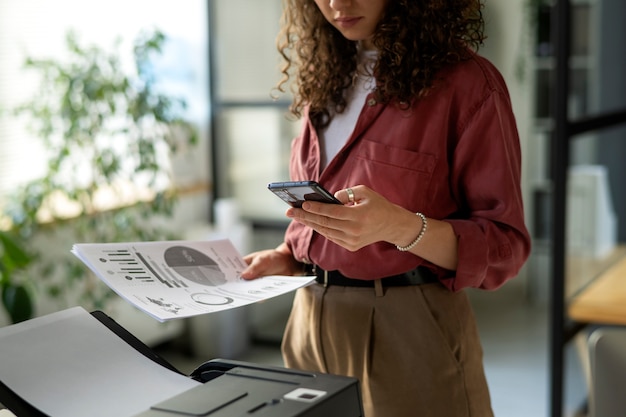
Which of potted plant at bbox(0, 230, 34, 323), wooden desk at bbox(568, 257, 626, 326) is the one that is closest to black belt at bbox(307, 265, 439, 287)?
wooden desk at bbox(568, 257, 626, 326)

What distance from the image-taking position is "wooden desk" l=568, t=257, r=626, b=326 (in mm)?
2744

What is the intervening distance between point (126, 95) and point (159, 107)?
14 cm

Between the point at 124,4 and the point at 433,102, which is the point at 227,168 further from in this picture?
the point at 433,102

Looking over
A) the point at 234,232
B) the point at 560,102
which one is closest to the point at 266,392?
the point at 560,102

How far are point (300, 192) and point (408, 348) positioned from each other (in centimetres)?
37

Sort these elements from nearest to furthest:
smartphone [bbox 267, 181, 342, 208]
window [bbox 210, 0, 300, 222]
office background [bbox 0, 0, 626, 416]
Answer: smartphone [bbox 267, 181, 342, 208], office background [bbox 0, 0, 626, 416], window [bbox 210, 0, 300, 222]

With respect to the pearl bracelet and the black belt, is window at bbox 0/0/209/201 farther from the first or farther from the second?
the pearl bracelet

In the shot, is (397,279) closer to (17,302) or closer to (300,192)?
(300,192)

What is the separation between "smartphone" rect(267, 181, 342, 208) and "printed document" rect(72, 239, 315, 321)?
144mm

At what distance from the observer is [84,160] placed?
3.53 m

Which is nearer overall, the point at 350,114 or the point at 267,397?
the point at 267,397

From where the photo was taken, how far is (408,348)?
1318 millimetres

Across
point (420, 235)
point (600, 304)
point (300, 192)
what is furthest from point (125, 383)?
point (600, 304)

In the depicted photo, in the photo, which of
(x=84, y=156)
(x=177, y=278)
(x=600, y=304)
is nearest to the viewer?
(x=177, y=278)
